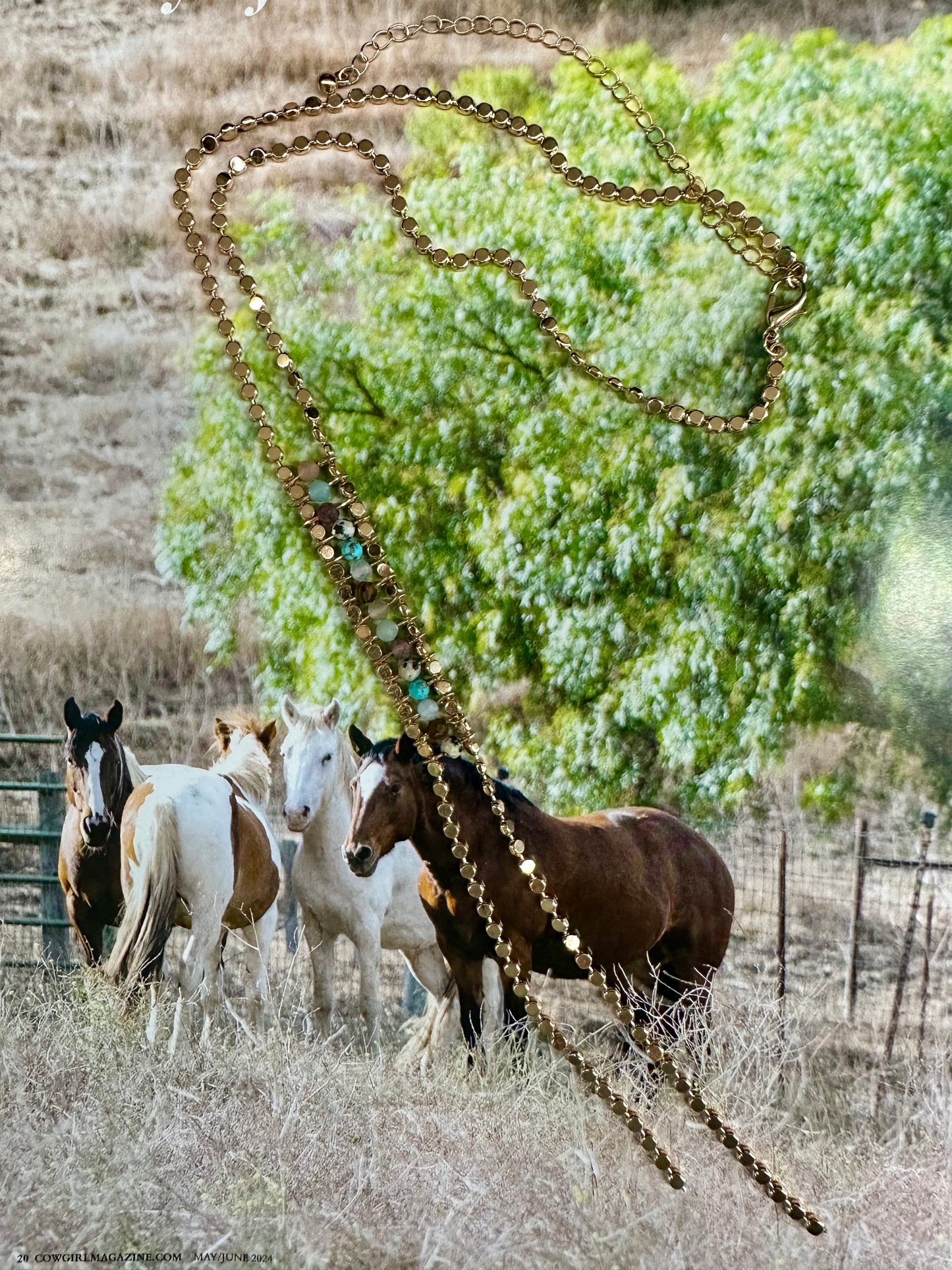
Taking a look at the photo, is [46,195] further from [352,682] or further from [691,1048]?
[691,1048]

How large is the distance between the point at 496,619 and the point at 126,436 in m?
0.50

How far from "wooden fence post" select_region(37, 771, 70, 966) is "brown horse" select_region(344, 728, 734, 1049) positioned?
37cm

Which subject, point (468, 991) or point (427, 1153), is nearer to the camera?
point (427, 1153)

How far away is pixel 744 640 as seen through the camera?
1285 mm

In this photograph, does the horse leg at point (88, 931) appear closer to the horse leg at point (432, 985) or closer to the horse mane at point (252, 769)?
the horse mane at point (252, 769)

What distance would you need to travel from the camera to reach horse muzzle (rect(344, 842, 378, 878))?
1.26 meters

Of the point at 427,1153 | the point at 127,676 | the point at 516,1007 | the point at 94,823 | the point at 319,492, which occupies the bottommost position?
the point at 427,1153

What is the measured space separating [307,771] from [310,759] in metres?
0.01

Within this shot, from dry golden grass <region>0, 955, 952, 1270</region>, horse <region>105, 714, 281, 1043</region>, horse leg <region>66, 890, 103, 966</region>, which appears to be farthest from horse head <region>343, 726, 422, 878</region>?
horse leg <region>66, 890, 103, 966</region>

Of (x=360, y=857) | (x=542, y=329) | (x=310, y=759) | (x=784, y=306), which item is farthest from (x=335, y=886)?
(x=784, y=306)

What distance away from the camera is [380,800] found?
1264 millimetres

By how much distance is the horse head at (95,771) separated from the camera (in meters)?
1.29

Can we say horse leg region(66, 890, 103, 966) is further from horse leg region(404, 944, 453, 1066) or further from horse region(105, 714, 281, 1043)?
horse leg region(404, 944, 453, 1066)

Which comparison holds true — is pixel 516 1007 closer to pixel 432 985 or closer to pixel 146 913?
pixel 432 985
